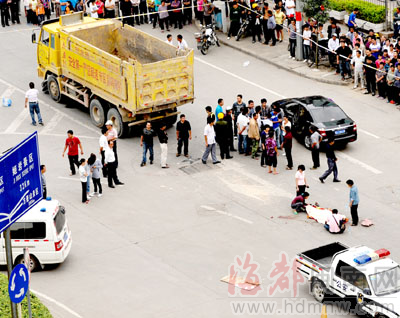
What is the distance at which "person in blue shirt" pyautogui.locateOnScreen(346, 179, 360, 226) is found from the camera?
24500 mm

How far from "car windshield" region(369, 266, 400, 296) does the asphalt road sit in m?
1.21

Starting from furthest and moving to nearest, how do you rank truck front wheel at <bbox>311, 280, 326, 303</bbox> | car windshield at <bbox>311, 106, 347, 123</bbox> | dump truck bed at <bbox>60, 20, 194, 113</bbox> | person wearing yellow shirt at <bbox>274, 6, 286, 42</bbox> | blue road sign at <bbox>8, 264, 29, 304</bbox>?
person wearing yellow shirt at <bbox>274, 6, 286, 42</bbox> < car windshield at <bbox>311, 106, 347, 123</bbox> < dump truck bed at <bbox>60, 20, 194, 113</bbox> < truck front wheel at <bbox>311, 280, 326, 303</bbox> < blue road sign at <bbox>8, 264, 29, 304</bbox>

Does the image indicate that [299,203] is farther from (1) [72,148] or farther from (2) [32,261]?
(2) [32,261]

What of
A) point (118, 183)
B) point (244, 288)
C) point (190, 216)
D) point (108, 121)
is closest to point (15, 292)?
point (244, 288)

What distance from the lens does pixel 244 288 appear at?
72.3ft

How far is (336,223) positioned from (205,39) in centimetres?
1549

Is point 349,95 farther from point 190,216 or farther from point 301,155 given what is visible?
point 190,216

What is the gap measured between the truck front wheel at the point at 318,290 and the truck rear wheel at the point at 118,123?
1089 centimetres

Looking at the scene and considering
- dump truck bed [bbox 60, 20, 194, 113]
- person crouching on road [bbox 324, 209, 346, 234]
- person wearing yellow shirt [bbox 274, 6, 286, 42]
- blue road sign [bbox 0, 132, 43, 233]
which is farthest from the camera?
person wearing yellow shirt [bbox 274, 6, 286, 42]

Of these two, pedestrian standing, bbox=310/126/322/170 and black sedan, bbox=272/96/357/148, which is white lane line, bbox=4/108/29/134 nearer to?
black sedan, bbox=272/96/357/148

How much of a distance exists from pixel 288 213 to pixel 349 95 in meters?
9.40

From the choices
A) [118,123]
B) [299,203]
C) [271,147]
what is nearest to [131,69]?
[118,123]

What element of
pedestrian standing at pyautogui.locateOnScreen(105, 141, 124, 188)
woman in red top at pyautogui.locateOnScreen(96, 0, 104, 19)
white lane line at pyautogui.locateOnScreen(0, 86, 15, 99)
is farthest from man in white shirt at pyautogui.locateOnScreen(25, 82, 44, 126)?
woman in red top at pyautogui.locateOnScreen(96, 0, 104, 19)

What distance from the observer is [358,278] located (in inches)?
810
